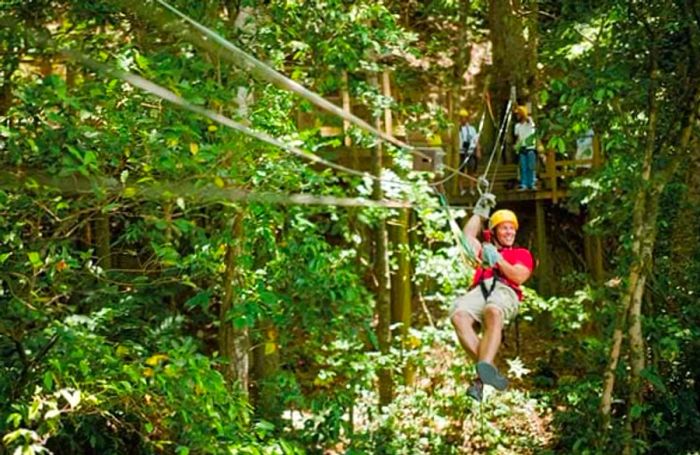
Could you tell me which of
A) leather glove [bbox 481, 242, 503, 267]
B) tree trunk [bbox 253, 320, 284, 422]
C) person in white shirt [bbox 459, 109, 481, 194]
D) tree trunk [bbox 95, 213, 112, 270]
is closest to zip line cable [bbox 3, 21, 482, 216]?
leather glove [bbox 481, 242, 503, 267]

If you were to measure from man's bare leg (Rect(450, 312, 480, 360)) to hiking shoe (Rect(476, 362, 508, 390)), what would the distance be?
0.20 meters

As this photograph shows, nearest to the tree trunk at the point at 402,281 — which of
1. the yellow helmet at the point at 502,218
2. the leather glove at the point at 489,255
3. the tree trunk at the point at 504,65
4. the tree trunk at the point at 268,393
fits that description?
the tree trunk at the point at 268,393

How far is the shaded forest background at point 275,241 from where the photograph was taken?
182 inches

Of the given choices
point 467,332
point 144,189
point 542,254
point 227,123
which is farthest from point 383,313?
point 227,123

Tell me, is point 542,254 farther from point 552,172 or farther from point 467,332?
point 467,332

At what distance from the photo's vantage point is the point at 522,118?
1001 centimetres

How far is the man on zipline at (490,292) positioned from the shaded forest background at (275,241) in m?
0.65

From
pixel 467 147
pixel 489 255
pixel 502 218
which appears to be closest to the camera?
pixel 489 255

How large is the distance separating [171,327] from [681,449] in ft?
12.8

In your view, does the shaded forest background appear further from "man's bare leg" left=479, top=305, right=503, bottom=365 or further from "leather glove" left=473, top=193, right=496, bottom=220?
"man's bare leg" left=479, top=305, right=503, bottom=365

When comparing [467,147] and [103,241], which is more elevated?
[467,147]

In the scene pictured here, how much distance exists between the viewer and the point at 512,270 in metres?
5.17

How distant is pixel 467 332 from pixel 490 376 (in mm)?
364

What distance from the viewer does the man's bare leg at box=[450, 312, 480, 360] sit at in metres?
5.33
